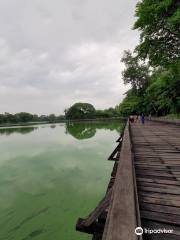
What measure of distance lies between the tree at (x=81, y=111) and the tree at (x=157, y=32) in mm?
85572

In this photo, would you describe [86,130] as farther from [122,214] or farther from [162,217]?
[122,214]

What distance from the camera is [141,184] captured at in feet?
9.61

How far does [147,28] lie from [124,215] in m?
11.7

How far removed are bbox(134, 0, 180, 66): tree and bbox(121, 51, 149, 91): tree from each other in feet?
89.9

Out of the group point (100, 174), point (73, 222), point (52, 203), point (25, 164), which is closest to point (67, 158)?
point (25, 164)

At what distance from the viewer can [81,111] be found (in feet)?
325

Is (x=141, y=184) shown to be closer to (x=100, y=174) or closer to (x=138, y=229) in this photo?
(x=138, y=229)

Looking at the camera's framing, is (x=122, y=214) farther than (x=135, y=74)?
No

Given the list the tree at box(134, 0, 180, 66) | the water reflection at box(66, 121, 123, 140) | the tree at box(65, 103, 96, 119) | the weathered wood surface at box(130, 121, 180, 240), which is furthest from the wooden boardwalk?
the tree at box(65, 103, 96, 119)

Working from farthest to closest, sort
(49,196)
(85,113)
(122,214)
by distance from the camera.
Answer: (85,113) < (49,196) < (122,214)

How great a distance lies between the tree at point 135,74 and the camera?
37.6m

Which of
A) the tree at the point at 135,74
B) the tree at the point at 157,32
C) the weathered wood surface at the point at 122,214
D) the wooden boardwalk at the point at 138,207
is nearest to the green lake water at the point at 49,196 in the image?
the wooden boardwalk at the point at 138,207

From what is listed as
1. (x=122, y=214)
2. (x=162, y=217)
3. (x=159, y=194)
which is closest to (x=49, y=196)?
(x=159, y=194)

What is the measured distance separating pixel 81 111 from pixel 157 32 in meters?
88.8
